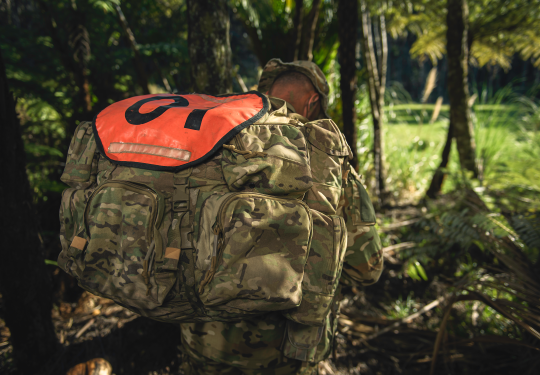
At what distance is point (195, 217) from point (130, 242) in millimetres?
235

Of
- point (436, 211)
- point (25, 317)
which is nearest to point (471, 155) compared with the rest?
point (436, 211)

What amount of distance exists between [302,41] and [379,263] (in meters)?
3.30

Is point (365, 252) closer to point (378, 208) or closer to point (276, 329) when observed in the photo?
point (276, 329)

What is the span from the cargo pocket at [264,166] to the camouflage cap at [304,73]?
59 cm

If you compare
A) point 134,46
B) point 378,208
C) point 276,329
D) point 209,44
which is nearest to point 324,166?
point 276,329

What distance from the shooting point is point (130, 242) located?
3.22ft

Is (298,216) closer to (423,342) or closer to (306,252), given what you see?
(306,252)

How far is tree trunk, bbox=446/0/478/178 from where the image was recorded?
3.31m

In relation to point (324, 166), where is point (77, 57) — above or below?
above

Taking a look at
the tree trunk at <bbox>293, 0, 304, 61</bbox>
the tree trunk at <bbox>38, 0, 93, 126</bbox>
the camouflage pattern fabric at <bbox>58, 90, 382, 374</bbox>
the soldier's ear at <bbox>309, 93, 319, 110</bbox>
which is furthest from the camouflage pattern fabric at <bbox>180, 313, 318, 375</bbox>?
the tree trunk at <bbox>38, 0, 93, 126</bbox>

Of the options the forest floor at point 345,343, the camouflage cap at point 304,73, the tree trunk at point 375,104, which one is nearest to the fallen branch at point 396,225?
the tree trunk at point 375,104

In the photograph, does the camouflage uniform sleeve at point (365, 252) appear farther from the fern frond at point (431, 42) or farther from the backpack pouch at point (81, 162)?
the fern frond at point (431, 42)

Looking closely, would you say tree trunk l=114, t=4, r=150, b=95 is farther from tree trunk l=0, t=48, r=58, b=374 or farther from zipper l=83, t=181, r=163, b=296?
zipper l=83, t=181, r=163, b=296

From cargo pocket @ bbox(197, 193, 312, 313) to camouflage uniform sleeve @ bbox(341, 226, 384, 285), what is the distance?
0.47 m
